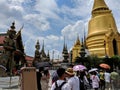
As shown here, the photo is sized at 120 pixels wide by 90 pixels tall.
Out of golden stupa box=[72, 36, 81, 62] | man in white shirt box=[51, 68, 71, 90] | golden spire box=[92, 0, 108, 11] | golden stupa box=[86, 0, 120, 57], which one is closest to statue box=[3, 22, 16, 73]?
golden stupa box=[86, 0, 120, 57]

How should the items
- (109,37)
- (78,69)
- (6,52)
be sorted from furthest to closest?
1. (109,37)
2. (6,52)
3. (78,69)

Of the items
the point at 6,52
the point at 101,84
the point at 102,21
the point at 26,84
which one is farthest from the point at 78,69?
the point at 102,21

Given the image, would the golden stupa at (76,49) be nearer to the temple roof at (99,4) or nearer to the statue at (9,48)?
the temple roof at (99,4)

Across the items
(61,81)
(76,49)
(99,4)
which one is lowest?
(61,81)

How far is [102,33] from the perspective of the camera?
149 feet

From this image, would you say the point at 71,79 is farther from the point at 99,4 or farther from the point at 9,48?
the point at 99,4

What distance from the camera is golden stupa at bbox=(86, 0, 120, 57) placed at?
43.6m

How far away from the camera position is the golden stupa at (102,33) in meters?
43.6

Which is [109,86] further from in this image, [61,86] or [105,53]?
[105,53]

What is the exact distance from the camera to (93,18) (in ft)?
160

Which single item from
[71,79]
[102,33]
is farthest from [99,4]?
[71,79]

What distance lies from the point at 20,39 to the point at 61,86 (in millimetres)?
36814

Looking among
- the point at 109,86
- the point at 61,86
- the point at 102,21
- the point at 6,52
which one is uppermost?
the point at 102,21

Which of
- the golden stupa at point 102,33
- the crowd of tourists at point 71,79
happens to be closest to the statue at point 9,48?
the golden stupa at point 102,33
